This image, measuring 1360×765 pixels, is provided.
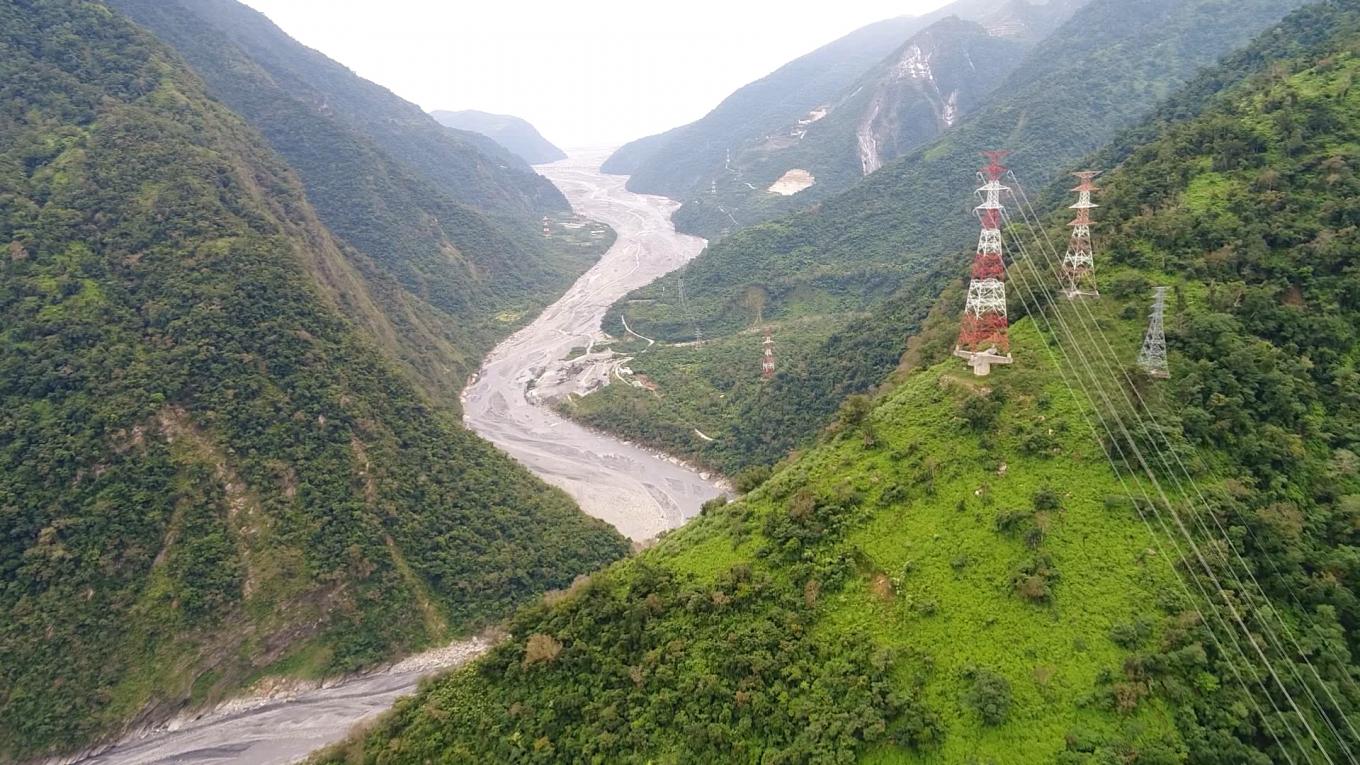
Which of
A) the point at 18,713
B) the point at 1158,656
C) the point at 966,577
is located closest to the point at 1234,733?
the point at 1158,656

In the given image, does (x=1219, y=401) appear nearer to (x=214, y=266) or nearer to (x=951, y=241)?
(x=214, y=266)

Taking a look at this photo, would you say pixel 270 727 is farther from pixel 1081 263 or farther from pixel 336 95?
pixel 336 95

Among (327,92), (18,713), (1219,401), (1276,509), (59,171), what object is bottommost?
(18,713)

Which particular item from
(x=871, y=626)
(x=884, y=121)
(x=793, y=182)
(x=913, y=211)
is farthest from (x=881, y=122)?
(x=871, y=626)

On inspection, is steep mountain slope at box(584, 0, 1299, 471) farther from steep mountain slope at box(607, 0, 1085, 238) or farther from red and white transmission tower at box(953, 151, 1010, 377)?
red and white transmission tower at box(953, 151, 1010, 377)

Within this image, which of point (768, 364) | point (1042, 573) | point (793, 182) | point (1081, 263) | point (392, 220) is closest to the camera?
point (1042, 573)

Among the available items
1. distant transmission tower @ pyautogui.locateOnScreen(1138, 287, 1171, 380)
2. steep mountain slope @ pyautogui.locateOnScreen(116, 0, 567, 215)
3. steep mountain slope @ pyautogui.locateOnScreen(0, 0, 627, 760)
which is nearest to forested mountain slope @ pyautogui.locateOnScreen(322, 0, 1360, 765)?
distant transmission tower @ pyautogui.locateOnScreen(1138, 287, 1171, 380)

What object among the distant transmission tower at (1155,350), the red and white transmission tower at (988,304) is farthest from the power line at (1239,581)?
the red and white transmission tower at (988,304)
